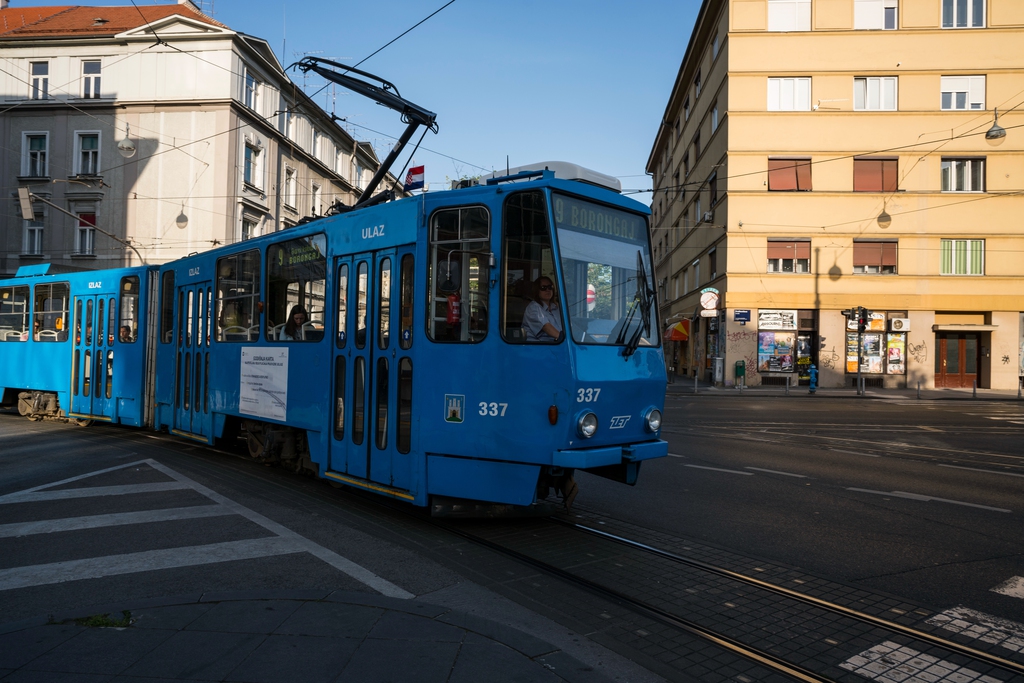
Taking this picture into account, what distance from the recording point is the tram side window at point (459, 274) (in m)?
6.26

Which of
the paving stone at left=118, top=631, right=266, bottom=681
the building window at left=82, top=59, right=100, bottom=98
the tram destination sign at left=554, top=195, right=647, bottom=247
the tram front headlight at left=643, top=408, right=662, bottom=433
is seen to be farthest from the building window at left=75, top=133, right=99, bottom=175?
the paving stone at left=118, top=631, right=266, bottom=681

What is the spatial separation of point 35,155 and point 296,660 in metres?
41.9

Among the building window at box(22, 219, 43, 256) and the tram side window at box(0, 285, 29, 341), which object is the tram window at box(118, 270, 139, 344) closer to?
the tram side window at box(0, 285, 29, 341)

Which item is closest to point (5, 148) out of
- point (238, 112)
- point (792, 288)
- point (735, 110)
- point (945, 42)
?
point (238, 112)

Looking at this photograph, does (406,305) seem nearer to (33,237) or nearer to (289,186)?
(289,186)

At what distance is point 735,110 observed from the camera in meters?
32.5

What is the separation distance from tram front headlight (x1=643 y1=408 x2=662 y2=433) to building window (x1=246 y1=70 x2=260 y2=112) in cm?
3531

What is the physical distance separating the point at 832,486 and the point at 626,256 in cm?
461

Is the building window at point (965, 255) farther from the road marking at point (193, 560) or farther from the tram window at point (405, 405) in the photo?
the road marking at point (193, 560)

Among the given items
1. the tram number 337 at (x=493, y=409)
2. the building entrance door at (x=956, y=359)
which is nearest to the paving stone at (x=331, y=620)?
the tram number 337 at (x=493, y=409)

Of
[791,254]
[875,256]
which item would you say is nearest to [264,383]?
[791,254]

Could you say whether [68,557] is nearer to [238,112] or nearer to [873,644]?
[873,644]

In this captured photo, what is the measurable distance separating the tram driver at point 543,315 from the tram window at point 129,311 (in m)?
10.2

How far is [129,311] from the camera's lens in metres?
13.6
